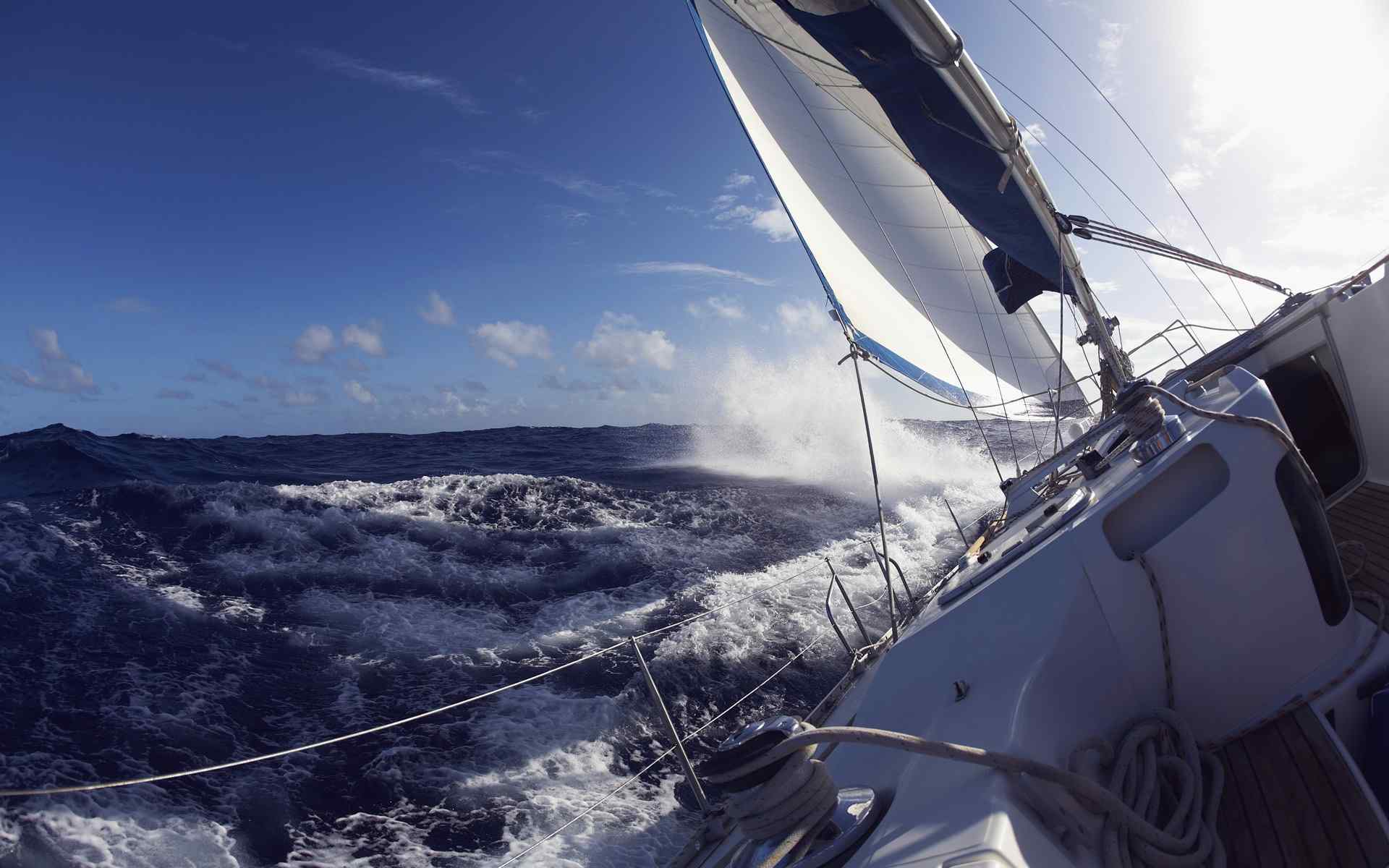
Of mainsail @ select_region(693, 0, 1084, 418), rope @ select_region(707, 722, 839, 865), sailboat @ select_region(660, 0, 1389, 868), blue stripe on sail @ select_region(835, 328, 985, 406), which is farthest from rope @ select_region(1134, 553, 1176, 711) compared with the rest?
blue stripe on sail @ select_region(835, 328, 985, 406)

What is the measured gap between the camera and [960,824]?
5.05 ft

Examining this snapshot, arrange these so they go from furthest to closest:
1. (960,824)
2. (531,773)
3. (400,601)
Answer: (400,601) → (531,773) → (960,824)

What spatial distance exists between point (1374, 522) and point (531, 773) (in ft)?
18.1

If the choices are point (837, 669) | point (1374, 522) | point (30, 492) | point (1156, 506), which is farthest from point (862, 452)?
point (30, 492)

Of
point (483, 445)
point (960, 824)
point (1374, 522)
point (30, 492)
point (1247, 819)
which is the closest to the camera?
point (960, 824)

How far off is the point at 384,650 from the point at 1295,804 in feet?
22.3

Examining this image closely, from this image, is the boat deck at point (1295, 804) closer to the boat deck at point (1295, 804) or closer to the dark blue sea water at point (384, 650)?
the boat deck at point (1295, 804)

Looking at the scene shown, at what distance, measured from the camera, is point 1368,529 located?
11.4 feet

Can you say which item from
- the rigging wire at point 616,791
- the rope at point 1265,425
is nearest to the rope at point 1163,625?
the rope at point 1265,425

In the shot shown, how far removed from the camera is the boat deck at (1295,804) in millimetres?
1652

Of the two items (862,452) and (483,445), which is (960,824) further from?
(483,445)

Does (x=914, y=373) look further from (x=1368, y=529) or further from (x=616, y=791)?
(x=616, y=791)

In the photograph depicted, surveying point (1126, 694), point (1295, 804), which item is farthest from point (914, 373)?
point (1295, 804)

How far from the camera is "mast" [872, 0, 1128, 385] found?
11.6 ft
